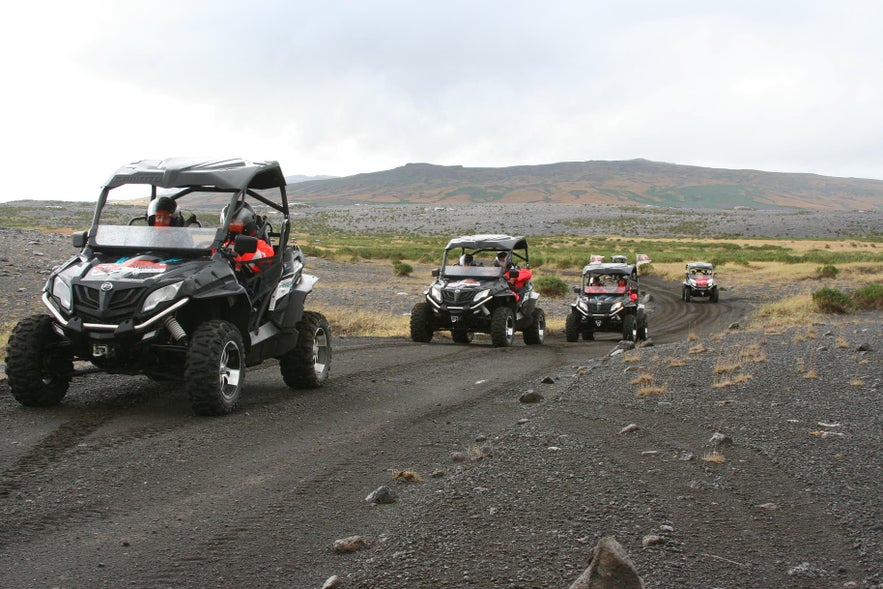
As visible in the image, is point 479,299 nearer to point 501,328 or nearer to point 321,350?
point 501,328

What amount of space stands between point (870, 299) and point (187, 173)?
23890 millimetres

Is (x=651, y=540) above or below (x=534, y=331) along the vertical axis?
above

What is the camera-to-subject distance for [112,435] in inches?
285

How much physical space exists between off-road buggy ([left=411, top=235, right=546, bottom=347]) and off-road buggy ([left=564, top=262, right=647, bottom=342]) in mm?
3007

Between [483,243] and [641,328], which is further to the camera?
[641,328]

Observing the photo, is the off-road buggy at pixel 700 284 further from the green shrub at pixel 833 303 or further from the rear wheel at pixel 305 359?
the rear wheel at pixel 305 359

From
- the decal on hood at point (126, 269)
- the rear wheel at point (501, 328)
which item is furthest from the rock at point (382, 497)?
the rear wheel at point (501, 328)

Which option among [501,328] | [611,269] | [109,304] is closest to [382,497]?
[109,304]

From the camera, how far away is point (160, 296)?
7.79m

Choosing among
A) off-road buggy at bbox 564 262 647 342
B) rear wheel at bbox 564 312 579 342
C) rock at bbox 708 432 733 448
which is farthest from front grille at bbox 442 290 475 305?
rock at bbox 708 432 733 448

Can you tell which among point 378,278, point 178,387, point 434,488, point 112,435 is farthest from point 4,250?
point 434,488

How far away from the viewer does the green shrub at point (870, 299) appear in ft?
86.7

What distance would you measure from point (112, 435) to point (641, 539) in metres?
4.67

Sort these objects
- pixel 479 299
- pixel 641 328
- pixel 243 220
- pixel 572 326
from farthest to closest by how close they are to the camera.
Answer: pixel 641 328
pixel 572 326
pixel 479 299
pixel 243 220
